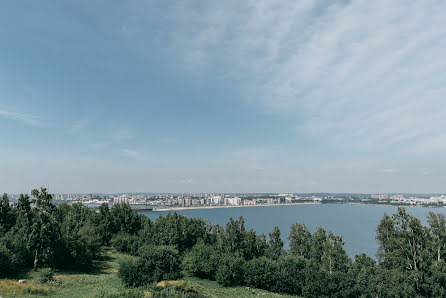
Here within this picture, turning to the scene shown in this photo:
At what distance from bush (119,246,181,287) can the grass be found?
127cm

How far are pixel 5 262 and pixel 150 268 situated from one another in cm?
1498

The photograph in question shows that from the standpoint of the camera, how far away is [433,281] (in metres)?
31.1

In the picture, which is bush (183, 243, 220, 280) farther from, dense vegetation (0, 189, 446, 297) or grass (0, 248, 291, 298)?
grass (0, 248, 291, 298)

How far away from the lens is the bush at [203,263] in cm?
3669

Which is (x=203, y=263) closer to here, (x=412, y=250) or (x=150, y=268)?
(x=150, y=268)

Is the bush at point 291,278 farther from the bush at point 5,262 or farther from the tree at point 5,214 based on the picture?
the tree at point 5,214

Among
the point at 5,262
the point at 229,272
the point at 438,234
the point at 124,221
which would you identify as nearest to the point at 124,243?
the point at 124,221

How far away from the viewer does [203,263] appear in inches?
1459

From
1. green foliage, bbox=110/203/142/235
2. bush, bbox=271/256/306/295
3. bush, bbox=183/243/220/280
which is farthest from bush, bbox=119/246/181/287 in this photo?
green foliage, bbox=110/203/142/235

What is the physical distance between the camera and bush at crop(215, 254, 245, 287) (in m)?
33.8

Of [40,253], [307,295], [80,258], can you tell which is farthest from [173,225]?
[307,295]

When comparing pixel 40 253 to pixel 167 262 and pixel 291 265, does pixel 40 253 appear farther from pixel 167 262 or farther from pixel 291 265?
pixel 291 265

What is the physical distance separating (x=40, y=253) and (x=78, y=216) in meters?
32.5

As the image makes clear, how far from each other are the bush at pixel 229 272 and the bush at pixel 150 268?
31.5ft
